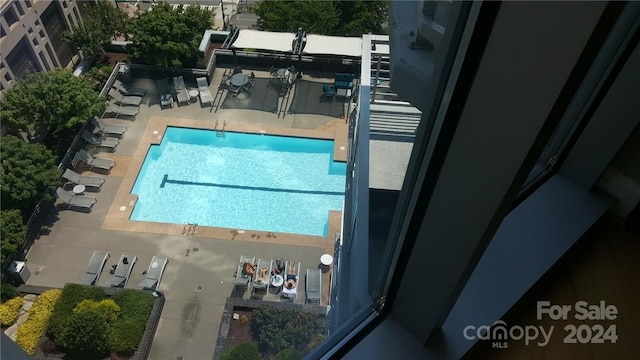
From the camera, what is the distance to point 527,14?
0.46 meters

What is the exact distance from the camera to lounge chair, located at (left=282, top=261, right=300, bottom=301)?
432 cm

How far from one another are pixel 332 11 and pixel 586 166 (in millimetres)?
7280

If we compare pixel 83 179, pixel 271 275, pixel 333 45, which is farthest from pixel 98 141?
pixel 333 45

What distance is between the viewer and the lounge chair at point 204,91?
7297mm

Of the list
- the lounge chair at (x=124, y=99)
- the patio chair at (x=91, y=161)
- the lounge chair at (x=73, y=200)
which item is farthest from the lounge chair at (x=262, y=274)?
the lounge chair at (x=124, y=99)

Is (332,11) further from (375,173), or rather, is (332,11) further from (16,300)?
(375,173)

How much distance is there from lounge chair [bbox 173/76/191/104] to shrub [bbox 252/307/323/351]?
488cm

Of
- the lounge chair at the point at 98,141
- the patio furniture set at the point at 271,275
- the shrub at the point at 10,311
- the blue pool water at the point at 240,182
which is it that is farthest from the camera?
the lounge chair at the point at 98,141

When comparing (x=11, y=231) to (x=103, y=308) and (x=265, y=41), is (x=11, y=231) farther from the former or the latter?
(x=265, y=41)

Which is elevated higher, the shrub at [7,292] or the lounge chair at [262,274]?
the lounge chair at [262,274]

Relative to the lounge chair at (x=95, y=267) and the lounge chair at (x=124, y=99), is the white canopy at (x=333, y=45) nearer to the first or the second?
the lounge chair at (x=124, y=99)

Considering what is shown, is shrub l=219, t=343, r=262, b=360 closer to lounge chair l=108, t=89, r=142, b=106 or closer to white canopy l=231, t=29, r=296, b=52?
lounge chair l=108, t=89, r=142, b=106

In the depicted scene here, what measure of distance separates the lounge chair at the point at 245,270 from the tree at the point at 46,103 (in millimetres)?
3148

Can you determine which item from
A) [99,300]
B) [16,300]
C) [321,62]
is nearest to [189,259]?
[99,300]
